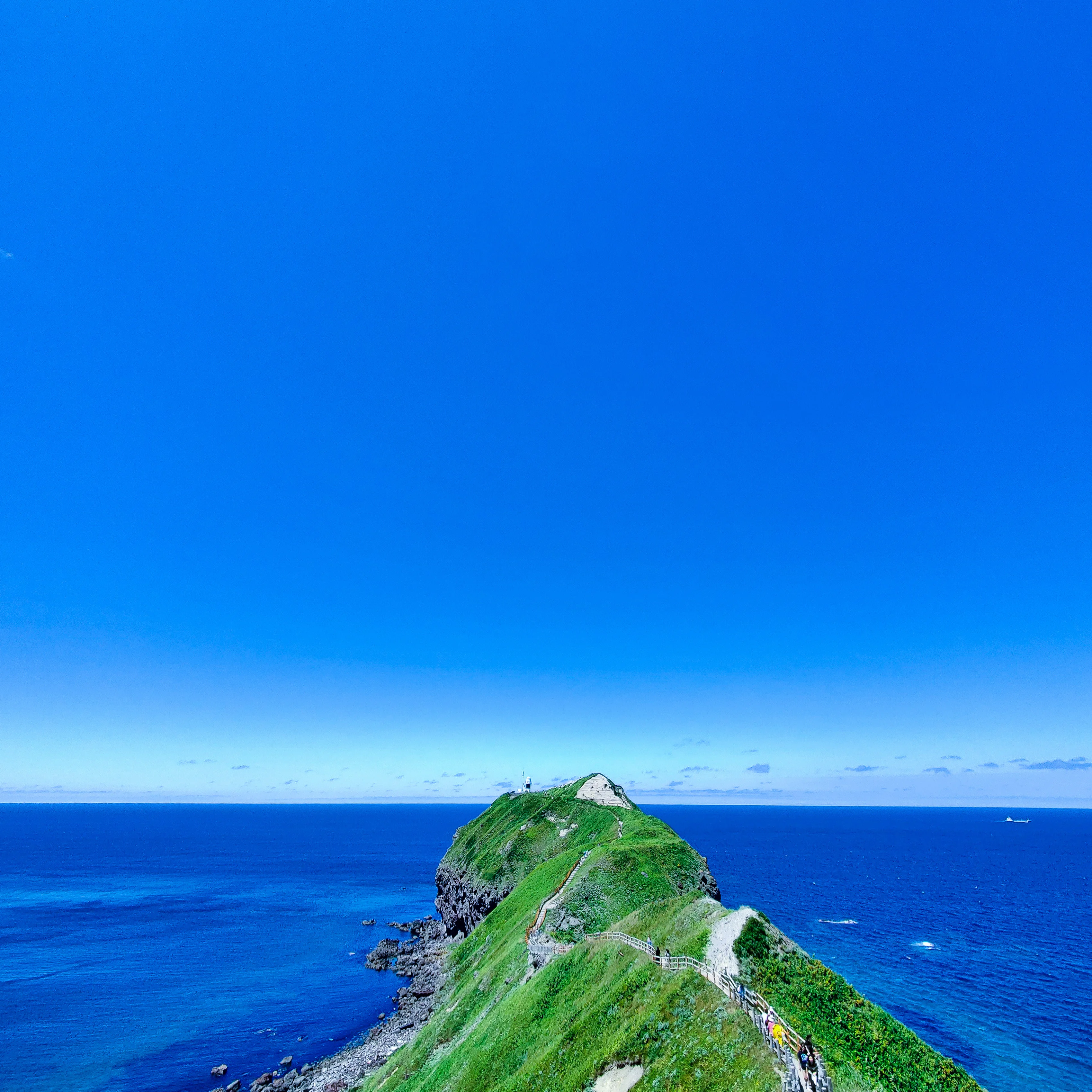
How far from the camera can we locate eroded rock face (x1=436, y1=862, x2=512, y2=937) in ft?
287

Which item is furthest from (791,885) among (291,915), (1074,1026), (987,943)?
(291,915)

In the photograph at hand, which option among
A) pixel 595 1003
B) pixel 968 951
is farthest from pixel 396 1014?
pixel 968 951

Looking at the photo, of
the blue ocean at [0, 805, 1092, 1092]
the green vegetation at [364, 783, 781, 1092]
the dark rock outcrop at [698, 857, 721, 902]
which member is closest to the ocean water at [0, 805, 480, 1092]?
the blue ocean at [0, 805, 1092, 1092]

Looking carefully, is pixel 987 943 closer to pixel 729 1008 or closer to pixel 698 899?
pixel 698 899

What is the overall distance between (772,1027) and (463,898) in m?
91.3

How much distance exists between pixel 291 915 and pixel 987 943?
134 metres

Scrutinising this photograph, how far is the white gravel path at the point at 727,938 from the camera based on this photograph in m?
25.9

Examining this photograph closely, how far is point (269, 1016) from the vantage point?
256 feet

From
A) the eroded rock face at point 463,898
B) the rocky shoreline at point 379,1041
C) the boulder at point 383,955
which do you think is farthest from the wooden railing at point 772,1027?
the boulder at point 383,955

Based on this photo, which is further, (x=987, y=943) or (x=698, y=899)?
(x=987, y=943)

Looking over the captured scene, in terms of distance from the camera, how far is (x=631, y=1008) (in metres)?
28.0

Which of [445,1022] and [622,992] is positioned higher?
[622,992]

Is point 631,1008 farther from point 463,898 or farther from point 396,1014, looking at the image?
point 463,898

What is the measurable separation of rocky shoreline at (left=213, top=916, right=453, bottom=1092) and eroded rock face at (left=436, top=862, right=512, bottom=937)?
17.8ft
